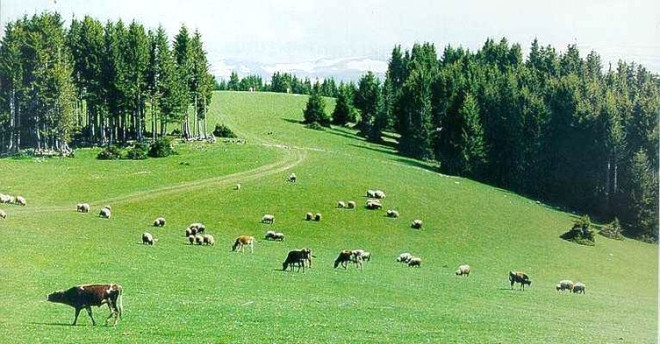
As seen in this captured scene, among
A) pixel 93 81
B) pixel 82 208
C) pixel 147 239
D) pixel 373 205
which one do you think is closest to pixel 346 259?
pixel 147 239

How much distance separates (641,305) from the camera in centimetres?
4075

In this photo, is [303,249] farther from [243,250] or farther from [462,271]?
[462,271]

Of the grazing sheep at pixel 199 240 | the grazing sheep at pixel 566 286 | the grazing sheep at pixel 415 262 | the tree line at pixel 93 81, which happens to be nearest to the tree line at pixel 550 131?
the grazing sheep at pixel 566 286

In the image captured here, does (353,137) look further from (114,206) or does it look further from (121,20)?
(114,206)

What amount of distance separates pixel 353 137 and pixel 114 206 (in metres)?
64.7

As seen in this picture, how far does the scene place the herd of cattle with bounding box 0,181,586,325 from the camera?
24109mm

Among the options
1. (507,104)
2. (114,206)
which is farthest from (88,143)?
(507,104)

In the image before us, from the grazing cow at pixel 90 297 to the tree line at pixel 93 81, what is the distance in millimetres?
55559

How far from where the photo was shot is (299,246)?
174ft

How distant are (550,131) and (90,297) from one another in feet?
262

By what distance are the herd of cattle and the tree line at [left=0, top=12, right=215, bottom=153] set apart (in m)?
20.8

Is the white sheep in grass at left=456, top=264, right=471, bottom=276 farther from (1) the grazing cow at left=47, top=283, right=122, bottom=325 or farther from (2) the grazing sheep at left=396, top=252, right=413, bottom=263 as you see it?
(1) the grazing cow at left=47, top=283, right=122, bottom=325

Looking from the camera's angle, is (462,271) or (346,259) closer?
(346,259)

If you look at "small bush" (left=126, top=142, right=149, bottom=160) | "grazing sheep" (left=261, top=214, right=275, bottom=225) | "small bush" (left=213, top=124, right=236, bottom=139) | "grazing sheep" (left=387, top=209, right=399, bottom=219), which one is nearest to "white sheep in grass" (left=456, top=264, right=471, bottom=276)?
"grazing sheep" (left=387, top=209, right=399, bottom=219)
